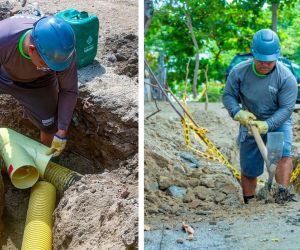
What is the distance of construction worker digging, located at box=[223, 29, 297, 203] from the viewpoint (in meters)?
3.88

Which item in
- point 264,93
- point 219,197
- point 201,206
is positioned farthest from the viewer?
point 219,197

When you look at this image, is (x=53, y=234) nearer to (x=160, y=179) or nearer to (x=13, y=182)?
(x=13, y=182)

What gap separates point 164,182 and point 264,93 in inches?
45.6

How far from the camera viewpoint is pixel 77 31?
3.82 metres

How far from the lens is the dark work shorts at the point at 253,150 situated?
162 inches

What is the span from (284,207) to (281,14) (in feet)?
18.9

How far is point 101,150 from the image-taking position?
3764 mm

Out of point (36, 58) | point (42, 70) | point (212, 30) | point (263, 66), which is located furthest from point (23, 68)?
point (212, 30)

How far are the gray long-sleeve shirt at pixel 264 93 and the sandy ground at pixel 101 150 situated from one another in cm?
72

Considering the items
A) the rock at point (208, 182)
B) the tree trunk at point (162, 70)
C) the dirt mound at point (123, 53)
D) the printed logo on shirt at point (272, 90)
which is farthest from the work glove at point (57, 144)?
the tree trunk at point (162, 70)

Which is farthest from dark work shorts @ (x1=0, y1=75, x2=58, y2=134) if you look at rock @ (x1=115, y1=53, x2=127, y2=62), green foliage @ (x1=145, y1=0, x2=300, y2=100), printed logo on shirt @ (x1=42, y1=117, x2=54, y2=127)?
green foliage @ (x1=145, y1=0, x2=300, y2=100)

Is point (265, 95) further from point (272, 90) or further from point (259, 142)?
point (259, 142)

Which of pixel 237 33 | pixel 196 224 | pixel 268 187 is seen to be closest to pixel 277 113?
pixel 268 187

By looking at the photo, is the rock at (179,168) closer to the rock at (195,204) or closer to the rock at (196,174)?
the rock at (196,174)
